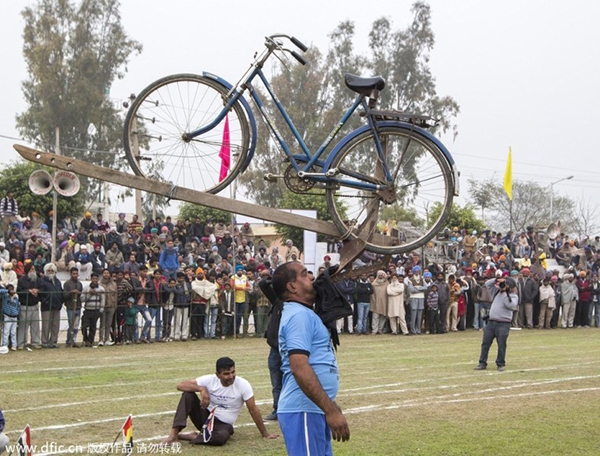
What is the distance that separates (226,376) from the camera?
9.90 m

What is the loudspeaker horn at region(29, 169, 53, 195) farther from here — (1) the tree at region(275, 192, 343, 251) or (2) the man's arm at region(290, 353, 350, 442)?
(1) the tree at region(275, 192, 343, 251)

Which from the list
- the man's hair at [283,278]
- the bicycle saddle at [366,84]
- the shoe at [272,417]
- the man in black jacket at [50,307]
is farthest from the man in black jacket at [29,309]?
the man's hair at [283,278]

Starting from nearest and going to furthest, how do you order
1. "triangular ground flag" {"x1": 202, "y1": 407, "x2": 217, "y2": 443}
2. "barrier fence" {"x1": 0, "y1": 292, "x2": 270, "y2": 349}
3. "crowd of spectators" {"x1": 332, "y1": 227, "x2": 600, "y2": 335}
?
"triangular ground flag" {"x1": 202, "y1": 407, "x2": 217, "y2": 443}
"barrier fence" {"x1": 0, "y1": 292, "x2": 270, "y2": 349}
"crowd of spectators" {"x1": 332, "y1": 227, "x2": 600, "y2": 335}

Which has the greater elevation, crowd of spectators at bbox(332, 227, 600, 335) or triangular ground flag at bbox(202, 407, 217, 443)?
crowd of spectators at bbox(332, 227, 600, 335)

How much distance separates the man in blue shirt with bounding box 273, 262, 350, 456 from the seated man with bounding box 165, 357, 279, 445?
4421 millimetres

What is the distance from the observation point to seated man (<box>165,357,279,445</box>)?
9.85 m

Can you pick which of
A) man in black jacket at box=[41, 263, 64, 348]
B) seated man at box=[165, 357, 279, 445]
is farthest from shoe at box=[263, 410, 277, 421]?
man in black jacket at box=[41, 263, 64, 348]

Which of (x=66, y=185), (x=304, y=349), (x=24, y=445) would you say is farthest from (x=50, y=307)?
(x=304, y=349)

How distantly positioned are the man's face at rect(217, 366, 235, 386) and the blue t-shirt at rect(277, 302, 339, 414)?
4388 millimetres

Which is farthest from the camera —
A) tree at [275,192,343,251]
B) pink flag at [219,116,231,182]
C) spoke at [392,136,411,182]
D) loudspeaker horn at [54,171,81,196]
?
tree at [275,192,343,251]

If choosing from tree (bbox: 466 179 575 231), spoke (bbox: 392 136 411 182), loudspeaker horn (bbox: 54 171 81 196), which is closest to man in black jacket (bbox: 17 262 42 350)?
loudspeaker horn (bbox: 54 171 81 196)

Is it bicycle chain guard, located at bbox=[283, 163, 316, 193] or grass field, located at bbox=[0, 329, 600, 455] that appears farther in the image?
grass field, located at bbox=[0, 329, 600, 455]

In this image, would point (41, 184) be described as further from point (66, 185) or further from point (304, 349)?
point (304, 349)

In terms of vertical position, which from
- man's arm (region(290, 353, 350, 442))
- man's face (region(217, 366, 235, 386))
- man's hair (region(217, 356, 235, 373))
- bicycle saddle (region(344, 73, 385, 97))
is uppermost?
bicycle saddle (region(344, 73, 385, 97))
